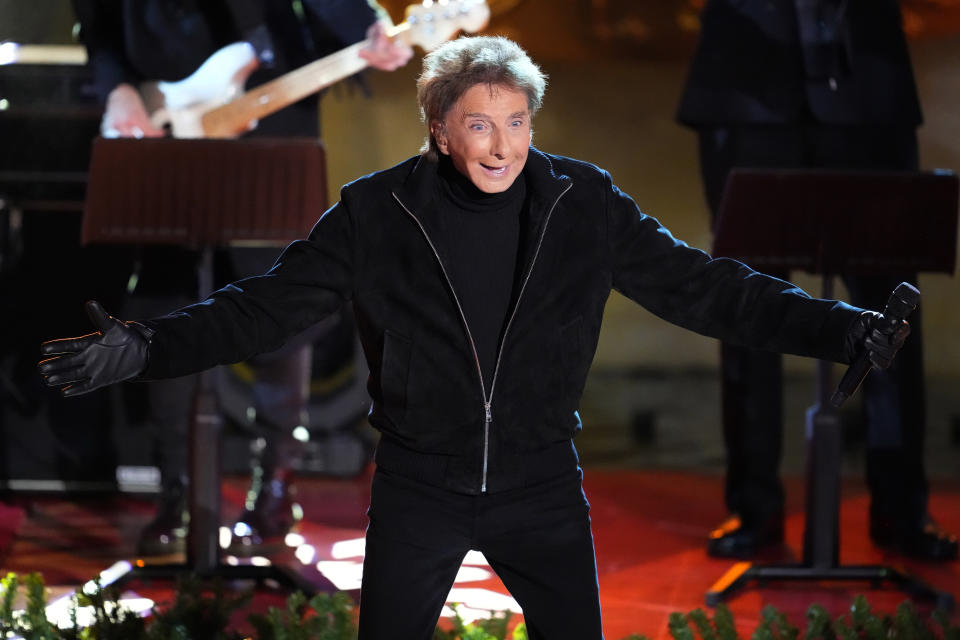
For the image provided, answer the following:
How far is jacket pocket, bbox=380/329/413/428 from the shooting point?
76.5 inches

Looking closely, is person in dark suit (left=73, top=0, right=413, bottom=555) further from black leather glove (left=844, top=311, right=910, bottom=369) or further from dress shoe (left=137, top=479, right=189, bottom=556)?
black leather glove (left=844, top=311, right=910, bottom=369)

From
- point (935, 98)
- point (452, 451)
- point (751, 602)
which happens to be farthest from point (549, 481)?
point (935, 98)

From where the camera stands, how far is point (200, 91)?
370 centimetres

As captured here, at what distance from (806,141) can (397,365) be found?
211 cm

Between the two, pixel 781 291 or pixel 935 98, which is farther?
pixel 935 98

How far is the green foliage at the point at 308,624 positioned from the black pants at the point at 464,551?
0.60m

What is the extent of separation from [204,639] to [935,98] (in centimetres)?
434

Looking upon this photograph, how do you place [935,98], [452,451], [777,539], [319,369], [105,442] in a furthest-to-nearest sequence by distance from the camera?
[935,98], [319,369], [105,442], [777,539], [452,451]

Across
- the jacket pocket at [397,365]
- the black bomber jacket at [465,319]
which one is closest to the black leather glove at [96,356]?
the black bomber jacket at [465,319]

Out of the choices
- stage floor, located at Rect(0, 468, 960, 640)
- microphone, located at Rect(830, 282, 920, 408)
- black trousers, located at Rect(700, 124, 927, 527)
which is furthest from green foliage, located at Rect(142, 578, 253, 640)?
black trousers, located at Rect(700, 124, 927, 527)

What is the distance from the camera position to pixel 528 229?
196cm

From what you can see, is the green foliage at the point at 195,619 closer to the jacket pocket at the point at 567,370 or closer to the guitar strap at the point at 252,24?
the jacket pocket at the point at 567,370

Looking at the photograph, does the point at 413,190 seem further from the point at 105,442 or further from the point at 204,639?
the point at 105,442

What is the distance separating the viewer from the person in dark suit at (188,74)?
360cm
